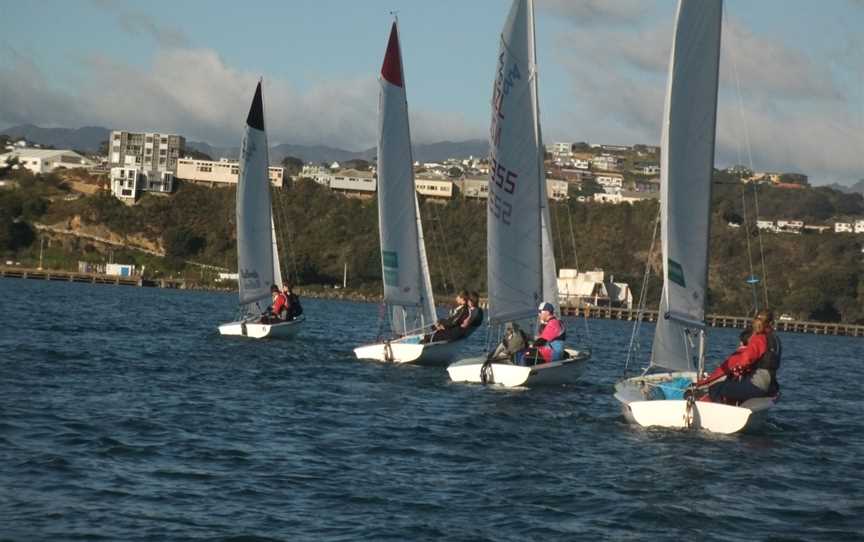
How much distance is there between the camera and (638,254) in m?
154

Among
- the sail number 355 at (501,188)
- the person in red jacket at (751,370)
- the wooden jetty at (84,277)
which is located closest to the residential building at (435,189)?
the wooden jetty at (84,277)

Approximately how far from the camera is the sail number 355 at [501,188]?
31.1 metres

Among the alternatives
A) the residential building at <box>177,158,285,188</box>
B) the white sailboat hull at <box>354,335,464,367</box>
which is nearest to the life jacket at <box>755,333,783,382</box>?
the white sailboat hull at <box>354,335,464,367</box>

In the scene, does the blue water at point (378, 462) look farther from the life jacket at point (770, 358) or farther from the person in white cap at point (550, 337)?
the life jacket at point (770, 358)

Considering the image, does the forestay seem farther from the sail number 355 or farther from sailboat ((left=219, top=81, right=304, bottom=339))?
the sail number 355

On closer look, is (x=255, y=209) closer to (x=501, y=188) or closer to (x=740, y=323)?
(x=501, y=188)

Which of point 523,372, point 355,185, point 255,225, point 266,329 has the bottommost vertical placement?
point 523,372

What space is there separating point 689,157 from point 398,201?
15096 mm

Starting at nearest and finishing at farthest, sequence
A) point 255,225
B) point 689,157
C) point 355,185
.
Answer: point 689,157 → point 255,225 → point 355,185

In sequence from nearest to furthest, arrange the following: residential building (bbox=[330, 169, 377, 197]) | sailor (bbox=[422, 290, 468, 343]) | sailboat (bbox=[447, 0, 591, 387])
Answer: sailboat (bbox=[447, 0, 591, 387]) < sailor (bbox=[422, 290, 468, 343]) < residential building (bbox=[330, 169, 377, 197])

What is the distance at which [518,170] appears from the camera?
3105 cm

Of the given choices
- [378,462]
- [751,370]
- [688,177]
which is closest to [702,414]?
[751,370]

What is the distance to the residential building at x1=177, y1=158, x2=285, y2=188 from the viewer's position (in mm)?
185000

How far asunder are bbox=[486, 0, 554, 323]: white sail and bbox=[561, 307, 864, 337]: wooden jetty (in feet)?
330
